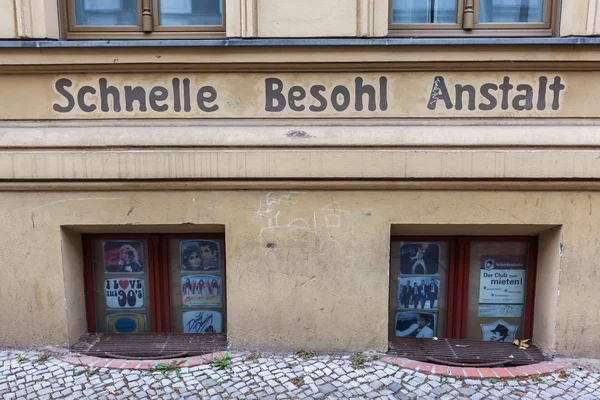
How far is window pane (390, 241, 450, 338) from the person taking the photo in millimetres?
4539

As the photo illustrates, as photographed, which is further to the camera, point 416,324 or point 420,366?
point 416,324

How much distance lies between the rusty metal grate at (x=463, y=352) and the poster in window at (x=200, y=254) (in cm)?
211

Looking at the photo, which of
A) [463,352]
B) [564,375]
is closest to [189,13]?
[463,352]

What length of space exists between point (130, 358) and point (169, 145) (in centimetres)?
216

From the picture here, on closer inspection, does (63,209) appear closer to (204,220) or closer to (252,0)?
(204,220)

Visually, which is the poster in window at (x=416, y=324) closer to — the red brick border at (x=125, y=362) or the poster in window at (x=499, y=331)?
the poster in window at (x=499, y=331)

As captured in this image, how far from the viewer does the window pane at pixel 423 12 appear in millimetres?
4152

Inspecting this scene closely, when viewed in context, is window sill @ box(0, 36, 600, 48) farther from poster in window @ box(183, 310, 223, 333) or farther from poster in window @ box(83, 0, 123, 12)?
poster in window @ box(183, 310, 223, 333)

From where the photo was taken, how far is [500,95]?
394 cm

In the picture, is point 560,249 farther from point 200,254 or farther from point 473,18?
point 200,254

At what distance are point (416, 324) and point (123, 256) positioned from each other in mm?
3373

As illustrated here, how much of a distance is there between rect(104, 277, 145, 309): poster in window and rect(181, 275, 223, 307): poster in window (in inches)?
19.2

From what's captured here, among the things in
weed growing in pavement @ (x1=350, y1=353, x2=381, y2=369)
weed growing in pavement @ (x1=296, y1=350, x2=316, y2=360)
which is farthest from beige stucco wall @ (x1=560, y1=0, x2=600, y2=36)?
weed growing in pavement @ (x1=296, y1=350, x2=316, y2=360)

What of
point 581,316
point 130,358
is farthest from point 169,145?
point 581,316
